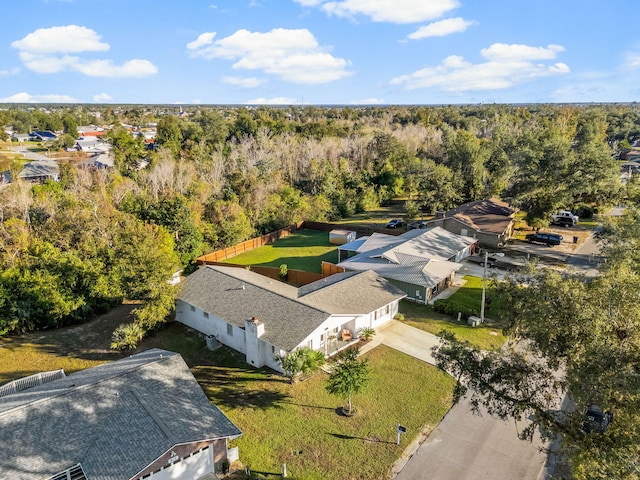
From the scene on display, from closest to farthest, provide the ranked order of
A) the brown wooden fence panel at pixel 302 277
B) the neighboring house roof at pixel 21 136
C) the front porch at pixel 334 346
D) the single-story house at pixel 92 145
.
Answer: the front porch at pixel 334 346 → the brown wooden fence panel at pixel 302 277 → the single-story house at pixel 92 145 → the neighboring house roof at pixel 21 136

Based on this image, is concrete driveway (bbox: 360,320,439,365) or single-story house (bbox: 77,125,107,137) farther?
single-story house (bbox: 77,125,107,137)

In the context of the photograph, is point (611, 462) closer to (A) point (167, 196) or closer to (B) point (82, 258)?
(B) point (82, 258)

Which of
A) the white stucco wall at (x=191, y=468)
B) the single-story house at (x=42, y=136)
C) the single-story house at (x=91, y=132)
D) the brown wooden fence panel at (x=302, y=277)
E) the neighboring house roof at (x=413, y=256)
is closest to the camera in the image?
the white stucco wall at (x=191, y=468)

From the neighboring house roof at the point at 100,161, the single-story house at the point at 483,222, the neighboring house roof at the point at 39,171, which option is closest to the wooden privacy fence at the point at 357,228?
the single-story house at the point at 483,222

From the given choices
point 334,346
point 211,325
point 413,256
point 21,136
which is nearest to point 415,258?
point 413,256

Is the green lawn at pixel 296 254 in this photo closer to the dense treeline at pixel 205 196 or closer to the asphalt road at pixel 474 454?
the dense treeline at pixel 205 196

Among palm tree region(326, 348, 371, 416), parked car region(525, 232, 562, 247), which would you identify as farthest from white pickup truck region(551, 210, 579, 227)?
palm tree region(326, 348, 371, 416)

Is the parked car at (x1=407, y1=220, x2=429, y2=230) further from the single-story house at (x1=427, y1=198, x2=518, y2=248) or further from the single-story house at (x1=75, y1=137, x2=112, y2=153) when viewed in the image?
the single-story house at (x1=75, y1=137, x2=112, y2=153)

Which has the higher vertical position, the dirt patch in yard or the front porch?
the front porch
